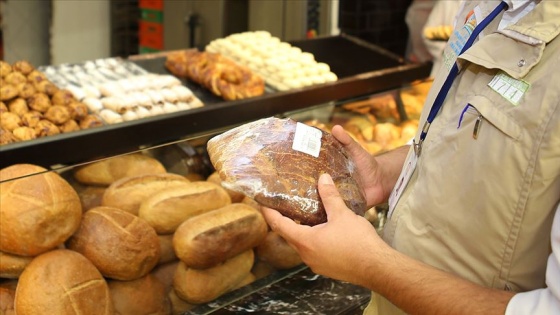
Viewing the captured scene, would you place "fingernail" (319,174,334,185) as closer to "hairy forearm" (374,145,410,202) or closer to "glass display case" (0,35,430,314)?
"hairy forearm" (374,145,410,202)

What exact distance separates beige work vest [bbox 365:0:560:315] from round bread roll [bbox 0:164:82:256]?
0.78 meters

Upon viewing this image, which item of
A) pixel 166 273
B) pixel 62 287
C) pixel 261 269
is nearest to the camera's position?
pixel 62 287

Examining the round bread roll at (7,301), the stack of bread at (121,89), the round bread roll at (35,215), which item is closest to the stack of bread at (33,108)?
the stack of bread at (121,89)

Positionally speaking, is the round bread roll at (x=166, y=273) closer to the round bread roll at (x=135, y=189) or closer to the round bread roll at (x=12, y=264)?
the round bread roll at (x=135, y=189)

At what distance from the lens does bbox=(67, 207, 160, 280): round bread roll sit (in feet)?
5.13

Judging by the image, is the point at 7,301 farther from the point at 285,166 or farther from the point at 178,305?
the point at 285,166

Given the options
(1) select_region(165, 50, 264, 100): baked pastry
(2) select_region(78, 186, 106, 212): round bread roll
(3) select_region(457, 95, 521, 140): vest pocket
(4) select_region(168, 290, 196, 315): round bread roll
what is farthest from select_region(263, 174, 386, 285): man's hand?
(1) select_region(165, 50, 264, 100): baked pastry

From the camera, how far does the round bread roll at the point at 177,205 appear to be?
1.69 metres

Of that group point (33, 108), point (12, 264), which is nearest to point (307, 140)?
point (12, 264)

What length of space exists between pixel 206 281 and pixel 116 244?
0.25m

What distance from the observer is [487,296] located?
3.74 feet

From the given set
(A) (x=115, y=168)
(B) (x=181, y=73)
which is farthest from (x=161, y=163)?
(B) (x=181, y=73)

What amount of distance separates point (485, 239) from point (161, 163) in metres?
0.99

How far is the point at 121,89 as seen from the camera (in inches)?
124
